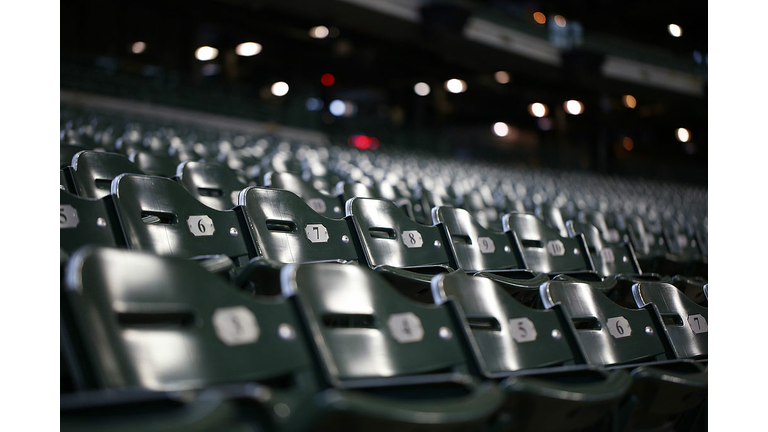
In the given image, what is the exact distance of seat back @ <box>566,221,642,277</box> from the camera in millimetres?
2303

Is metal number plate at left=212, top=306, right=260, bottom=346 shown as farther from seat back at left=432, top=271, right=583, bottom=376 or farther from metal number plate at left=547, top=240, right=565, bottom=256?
metal number plate at left=547, top=240, right=565, bottom=256

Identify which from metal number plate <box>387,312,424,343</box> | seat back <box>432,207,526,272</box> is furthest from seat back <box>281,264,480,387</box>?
seat back <box>432,207,526,272</box>

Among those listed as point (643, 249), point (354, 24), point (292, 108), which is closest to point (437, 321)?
point (643, 249)

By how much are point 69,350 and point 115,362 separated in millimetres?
59

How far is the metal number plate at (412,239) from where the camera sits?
1.79 m

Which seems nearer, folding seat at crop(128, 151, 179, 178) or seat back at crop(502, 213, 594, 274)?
seat back at crop(502, 213, 594, 274)

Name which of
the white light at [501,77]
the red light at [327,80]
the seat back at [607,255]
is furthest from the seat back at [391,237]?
the red light at [327,80]

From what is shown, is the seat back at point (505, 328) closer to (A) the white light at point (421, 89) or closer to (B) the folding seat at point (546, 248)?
(B) the folding seat at point (546, 248)

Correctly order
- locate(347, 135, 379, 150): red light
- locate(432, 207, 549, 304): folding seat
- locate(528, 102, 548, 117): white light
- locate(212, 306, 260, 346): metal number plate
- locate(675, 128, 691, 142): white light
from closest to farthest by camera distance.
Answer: locate(212, 306, 260, 346): metal number plate → locate(432, 207, 549, 304): folding seat → locate(347, 135, 379, 150): red light → locate(675, 128, 691, 142): white light → locate(528, 102, 548, 117): white light

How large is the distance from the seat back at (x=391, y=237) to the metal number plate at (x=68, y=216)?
710mm

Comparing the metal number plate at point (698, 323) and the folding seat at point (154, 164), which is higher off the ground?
the folding seat at point (154, 164)

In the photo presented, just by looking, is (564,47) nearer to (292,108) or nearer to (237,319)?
(292,108)

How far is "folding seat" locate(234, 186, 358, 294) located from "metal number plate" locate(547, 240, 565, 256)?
0.87 metres

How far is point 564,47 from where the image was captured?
1038cm
